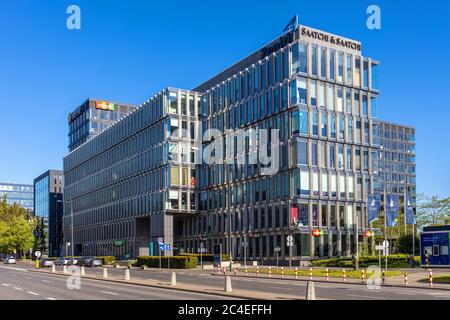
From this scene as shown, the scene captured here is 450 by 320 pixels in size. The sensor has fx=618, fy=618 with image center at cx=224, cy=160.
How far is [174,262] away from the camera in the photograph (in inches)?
3002

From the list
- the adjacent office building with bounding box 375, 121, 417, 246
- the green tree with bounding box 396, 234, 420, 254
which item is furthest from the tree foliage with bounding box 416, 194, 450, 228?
the adjacent office building with bounding box 375, 121, 417, 246

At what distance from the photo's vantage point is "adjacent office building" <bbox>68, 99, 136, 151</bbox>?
538ft

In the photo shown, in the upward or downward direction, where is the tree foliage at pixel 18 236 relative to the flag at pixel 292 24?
downward

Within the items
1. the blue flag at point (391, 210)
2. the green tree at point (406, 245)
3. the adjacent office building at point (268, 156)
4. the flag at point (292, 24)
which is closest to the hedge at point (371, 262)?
the adjacent office building at point (268, 156)

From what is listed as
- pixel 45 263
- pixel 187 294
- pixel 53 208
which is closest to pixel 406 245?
pixel 45 263

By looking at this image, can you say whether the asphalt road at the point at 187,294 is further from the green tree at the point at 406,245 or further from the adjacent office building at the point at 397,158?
the adjacent office building at the point at 397,158

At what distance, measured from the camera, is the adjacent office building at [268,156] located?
8194 centimetres

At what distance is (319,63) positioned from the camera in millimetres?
83688

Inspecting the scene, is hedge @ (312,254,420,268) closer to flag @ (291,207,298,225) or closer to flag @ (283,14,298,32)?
flag @ (291,207,298,225)

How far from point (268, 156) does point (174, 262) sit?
20.6 metres

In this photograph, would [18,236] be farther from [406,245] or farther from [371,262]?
[371,262]

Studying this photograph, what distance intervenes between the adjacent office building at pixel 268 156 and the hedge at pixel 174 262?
26.8ft
